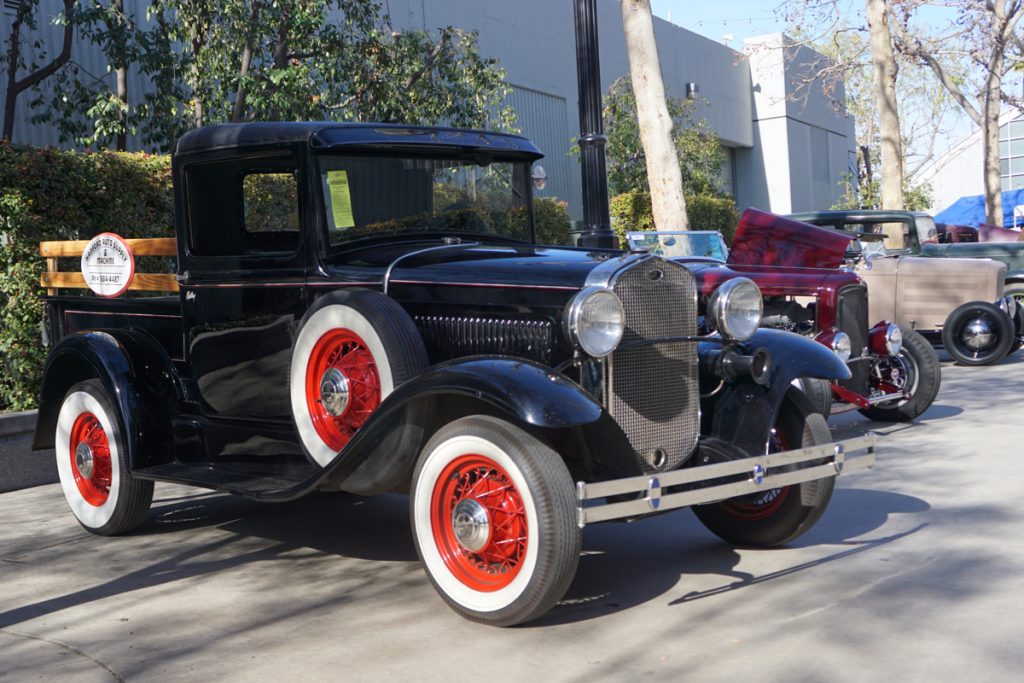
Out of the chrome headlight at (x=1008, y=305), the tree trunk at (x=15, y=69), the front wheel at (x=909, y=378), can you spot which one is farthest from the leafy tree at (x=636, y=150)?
the front wheel at (x=909, y=378)

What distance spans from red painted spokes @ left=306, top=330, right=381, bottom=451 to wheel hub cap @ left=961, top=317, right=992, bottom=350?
9003mm

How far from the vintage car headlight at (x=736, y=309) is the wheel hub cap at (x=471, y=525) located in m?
1.33

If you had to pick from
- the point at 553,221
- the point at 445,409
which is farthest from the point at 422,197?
the point at 553,221

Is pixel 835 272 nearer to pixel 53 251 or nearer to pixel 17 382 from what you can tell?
pixel 53 251

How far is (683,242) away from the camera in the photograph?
11492 mm

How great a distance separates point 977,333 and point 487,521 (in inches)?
367

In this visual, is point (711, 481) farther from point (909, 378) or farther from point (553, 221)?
point (553, 221)

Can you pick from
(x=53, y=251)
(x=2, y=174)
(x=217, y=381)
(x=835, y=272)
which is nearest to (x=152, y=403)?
(x=217, y=381)

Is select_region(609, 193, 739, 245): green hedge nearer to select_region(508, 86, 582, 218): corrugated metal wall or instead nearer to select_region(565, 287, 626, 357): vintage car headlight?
select_region(508, 86, 582, 218): corrugated metal wall

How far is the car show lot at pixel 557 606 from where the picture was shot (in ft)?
12.0

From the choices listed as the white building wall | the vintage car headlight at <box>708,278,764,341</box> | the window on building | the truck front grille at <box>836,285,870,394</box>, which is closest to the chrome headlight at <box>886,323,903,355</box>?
the truck front grille at <box>836,285,870,394</box>

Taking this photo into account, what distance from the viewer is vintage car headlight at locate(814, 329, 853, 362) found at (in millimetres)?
7305

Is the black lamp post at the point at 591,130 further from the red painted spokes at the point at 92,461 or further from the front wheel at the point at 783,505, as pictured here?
the red painted spokes at the point at 92,461

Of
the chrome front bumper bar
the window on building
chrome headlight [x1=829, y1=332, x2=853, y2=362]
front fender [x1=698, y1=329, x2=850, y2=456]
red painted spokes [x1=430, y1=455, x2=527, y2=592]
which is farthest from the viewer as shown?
the window on building
